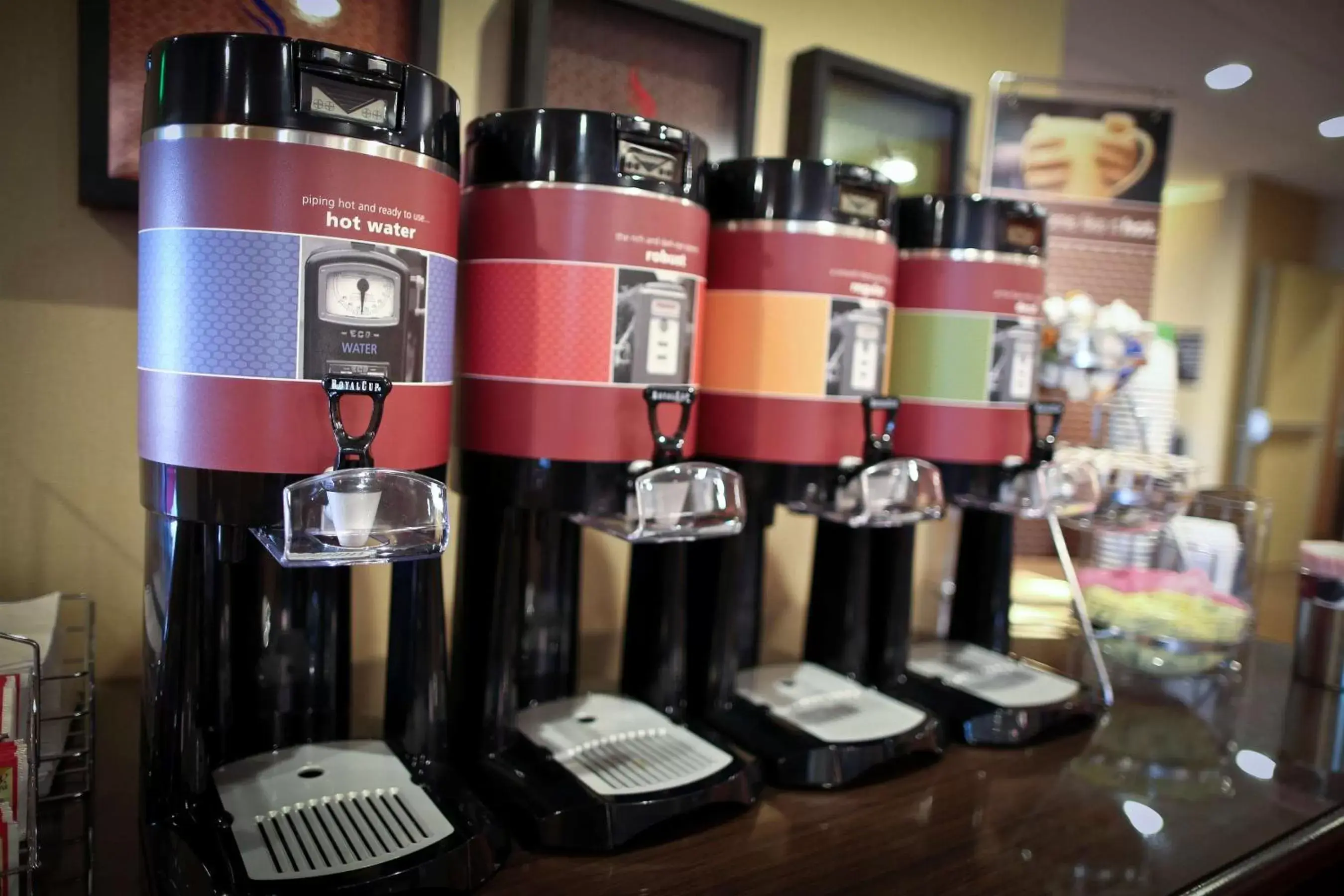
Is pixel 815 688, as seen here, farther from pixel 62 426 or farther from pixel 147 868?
pixel 62 426

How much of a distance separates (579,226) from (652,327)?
111 millimetres

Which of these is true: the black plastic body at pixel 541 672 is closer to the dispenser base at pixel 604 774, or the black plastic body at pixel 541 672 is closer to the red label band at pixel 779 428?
the dispenser base at pixel 604 774

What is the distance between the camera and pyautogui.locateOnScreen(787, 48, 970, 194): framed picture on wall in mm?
1331

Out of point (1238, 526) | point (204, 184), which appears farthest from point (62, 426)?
point (1238, 526)

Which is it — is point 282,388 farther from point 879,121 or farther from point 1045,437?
point 879,121

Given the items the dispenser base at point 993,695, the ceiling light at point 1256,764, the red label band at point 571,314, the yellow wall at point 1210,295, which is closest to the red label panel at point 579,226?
the red label band at point 571,314

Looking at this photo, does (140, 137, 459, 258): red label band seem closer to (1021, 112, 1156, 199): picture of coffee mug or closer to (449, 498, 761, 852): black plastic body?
(449, 498, 761, 852): black plastic body

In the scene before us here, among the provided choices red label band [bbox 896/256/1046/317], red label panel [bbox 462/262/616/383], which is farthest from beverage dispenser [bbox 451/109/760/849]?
red label band [bbox 896/256/1046/317]

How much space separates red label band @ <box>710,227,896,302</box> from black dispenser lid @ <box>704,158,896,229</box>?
19 mm

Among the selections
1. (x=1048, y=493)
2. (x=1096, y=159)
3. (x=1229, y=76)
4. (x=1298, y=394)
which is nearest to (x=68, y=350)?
(x=1048, y=493)

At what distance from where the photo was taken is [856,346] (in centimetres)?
100

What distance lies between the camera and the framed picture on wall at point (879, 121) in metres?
1.33

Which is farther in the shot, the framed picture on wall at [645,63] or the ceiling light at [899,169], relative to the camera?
the ceiling light at [899,169]

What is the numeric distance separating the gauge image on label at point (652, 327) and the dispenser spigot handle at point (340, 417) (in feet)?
0.72
